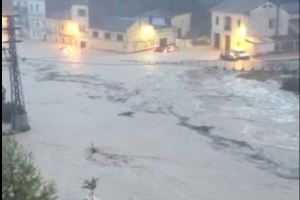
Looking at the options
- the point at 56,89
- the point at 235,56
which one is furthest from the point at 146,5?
the point at 56,89

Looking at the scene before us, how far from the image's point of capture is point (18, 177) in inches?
68.4

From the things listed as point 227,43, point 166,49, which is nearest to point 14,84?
point 166,49

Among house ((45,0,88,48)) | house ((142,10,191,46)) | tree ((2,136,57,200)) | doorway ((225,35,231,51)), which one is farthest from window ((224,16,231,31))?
tree ((2,136,57,200))

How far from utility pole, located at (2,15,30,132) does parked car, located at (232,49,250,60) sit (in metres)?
2.94

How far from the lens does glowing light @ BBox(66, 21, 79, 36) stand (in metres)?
8.29

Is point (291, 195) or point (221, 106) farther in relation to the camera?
point (221, 106)

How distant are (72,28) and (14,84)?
11.6 feet

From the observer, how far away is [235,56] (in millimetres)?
7195

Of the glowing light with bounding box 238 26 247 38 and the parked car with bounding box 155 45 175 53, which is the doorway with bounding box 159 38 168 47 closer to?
the parked car with bounding box 155 45 175 53

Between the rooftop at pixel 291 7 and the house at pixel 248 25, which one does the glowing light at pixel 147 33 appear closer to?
the house at pixel 248 25

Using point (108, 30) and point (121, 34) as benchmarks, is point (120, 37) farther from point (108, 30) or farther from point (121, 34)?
point (108, 30)

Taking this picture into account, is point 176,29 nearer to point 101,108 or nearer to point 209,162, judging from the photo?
point 101,108

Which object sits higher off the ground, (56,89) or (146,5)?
(146,5)

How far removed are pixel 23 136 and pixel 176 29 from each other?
4517 millimetres
